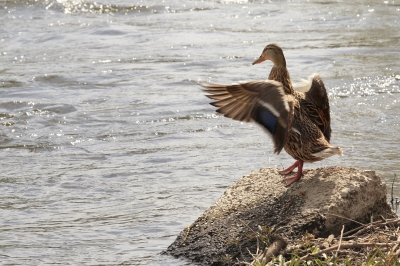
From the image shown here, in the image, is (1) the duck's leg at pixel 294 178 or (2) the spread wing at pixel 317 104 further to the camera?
(2) the spread wing at pixel 317 104

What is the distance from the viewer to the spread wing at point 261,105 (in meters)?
5.41

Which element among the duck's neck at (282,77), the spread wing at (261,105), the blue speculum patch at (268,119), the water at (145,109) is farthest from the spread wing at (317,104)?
the water at (145,109)

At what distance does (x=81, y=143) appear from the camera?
9.24 m

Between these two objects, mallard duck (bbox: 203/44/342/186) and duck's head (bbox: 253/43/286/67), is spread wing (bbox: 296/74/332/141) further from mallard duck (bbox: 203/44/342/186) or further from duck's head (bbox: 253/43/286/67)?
duck's head (bbox: 253/43/286/67)

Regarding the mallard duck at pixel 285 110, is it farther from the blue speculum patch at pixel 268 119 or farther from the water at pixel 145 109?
the water at pixel 145 109

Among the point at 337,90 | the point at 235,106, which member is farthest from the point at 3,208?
the point at 337,90

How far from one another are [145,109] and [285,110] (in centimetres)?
512

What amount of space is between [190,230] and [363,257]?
140 cm

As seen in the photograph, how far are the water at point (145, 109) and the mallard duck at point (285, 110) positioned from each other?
1.11 metres

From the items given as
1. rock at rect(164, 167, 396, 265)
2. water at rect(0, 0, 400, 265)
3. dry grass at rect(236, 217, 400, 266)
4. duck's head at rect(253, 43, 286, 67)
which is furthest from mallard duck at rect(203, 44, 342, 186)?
water at rect(0, 0, 400, 265)

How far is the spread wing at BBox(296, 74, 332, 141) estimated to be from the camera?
6045 millimetres

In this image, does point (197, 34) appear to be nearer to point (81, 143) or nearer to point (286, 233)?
point (81, 143)

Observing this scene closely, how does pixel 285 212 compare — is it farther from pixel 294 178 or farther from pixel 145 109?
pixel 145 109

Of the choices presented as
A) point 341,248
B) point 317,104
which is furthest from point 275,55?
point 341,248
